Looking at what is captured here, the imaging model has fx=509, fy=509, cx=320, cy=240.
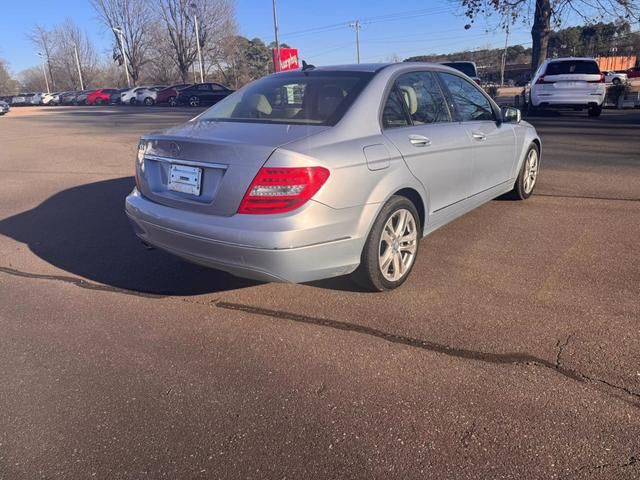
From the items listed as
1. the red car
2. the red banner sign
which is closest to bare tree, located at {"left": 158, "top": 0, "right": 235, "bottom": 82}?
the red car

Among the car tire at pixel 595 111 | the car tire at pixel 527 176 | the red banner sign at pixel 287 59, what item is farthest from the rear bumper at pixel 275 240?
the car tire at pixel 595 111

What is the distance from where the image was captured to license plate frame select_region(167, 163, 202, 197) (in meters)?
3.15

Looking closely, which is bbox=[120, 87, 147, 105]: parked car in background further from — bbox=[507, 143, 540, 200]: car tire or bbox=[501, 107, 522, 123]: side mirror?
bbox=[501, 107, 522, 123]: side mirror

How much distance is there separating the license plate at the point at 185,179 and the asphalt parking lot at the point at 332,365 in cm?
86

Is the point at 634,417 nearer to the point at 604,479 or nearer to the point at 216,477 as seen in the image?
the point at 604,479

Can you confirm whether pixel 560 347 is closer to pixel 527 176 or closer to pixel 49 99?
pixel 527 176

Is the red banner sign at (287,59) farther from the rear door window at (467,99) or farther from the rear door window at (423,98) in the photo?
the rear door window at (423,98)

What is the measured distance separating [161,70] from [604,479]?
7267cm

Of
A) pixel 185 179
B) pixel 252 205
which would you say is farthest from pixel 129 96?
pixel 252 205

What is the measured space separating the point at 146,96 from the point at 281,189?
140 ft

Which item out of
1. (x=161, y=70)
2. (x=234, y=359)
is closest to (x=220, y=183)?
(x=234, y=359)

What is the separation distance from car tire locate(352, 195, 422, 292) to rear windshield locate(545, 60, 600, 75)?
1275 cm

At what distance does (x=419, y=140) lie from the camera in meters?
3.70

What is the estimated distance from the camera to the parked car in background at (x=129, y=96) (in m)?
43.8
